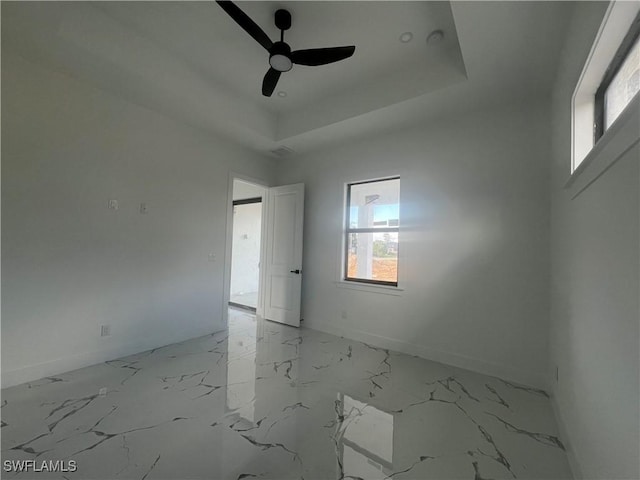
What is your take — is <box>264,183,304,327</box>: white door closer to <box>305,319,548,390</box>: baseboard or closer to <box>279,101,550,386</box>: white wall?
<box>305,319,548,390</box>: baseboard

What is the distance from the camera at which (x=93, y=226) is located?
2547 mm

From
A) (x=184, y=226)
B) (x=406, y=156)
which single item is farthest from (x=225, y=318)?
(x=406, y=156)

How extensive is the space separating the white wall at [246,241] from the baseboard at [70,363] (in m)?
3.97

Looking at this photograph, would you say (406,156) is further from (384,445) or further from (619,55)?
(384,445)

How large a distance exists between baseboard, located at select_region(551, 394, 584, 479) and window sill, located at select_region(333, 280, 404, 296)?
159 cm

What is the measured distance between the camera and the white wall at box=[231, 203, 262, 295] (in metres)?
→ 7.00

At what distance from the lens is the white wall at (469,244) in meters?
2.42

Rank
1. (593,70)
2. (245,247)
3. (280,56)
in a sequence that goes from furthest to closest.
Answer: (245,247)
(280,56)
(593,70)

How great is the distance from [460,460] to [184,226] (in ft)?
11.5

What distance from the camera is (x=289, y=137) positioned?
11.5 feet

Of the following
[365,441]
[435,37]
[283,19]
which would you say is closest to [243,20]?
[283,19]

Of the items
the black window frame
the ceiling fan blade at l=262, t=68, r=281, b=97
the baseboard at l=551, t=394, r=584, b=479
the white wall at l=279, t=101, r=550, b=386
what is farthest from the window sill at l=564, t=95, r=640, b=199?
the ceiling fan blade at l=262, t=68, r=281, b=97

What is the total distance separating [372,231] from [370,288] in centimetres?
79

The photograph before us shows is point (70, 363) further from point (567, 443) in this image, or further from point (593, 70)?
point (593, 70)
